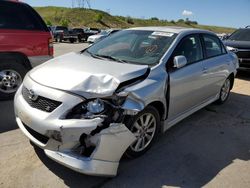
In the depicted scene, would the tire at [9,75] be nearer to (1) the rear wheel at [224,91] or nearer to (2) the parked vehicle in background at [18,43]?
(2) the parked vehicle in background at [18,43]

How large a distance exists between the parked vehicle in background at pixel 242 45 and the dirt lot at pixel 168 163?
4988 mm

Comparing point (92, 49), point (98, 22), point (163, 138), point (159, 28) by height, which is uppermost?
point (159, 28)

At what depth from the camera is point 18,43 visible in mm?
5641

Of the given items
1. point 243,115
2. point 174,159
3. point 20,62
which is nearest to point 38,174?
point 174,159

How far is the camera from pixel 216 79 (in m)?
5.39

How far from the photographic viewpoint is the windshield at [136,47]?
403 centimetres

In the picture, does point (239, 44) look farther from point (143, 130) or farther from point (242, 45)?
point (143, 130)

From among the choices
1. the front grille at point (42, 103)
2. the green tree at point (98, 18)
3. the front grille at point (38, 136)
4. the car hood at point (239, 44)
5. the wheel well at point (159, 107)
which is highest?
the front grille at point (42, 103)

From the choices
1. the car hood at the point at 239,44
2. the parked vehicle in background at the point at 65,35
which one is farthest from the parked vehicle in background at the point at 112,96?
the parked vehicle in background at the point at 65,35

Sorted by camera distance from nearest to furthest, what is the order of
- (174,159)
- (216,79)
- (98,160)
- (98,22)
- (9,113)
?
(98,160)
(174,159)
(9,113)
(216,79)
(98,22)

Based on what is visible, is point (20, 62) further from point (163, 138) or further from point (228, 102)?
point (228, 102)

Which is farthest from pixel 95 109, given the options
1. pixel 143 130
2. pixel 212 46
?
pixel 212 46

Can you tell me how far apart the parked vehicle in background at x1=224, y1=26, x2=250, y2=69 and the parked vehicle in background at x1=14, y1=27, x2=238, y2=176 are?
5108 millimetres

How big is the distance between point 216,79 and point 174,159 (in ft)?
7.51
